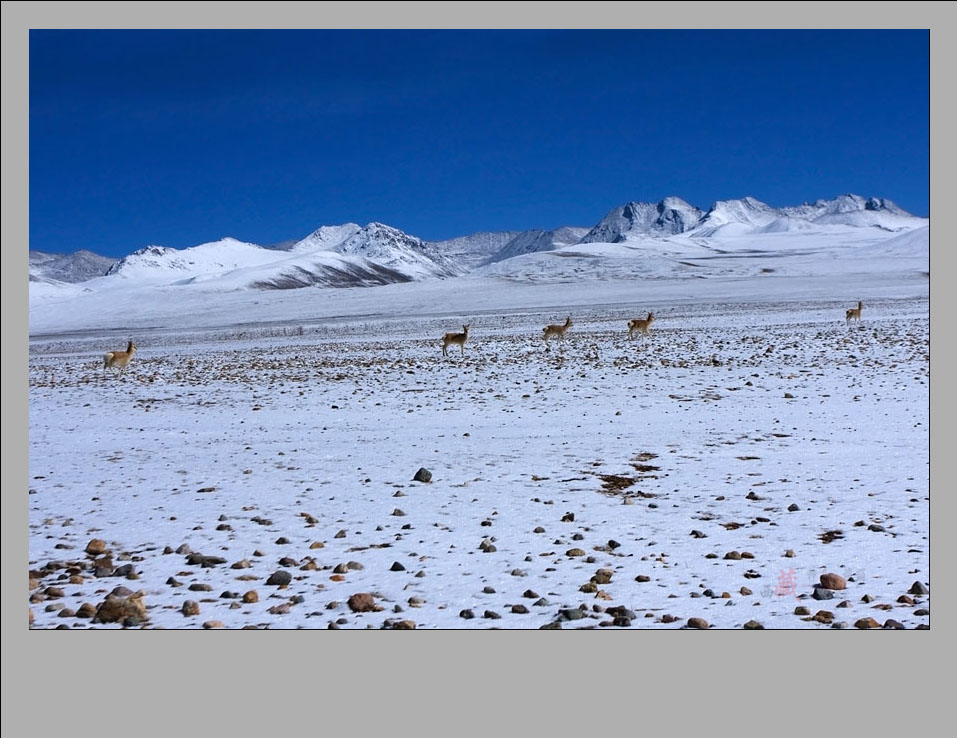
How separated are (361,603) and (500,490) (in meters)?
3.87

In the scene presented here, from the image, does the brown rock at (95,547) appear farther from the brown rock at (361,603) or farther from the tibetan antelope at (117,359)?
the tibetan antelope at (117,359)

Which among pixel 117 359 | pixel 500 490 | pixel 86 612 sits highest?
pixel 117 359

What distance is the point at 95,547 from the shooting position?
7.87m

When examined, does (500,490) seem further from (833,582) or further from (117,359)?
(117,359)

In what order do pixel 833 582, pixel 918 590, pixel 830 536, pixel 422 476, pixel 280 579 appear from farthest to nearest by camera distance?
pixel 422 476 → pixel 830 536 → pixel 280 579 → pixel 833 582 → pixel 918 590

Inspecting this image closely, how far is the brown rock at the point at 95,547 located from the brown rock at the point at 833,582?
21.6ft

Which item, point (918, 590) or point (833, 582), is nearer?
point (918, 590)

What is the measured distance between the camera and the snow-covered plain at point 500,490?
628 centimetres

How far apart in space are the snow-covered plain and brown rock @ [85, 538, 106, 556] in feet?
0.33

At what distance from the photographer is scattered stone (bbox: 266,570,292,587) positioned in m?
6.69

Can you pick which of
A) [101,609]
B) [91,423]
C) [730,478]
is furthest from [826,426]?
[91,423]

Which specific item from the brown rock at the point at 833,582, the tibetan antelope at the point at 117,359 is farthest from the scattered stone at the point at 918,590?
the tibetan antelope at the point at 117,359

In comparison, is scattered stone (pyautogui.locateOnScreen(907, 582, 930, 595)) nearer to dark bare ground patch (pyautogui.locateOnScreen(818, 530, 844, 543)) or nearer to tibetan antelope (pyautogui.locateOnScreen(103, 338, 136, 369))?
dark bare ground patch (pyautogui.locateOnScreen(818, 530, 844, 543))

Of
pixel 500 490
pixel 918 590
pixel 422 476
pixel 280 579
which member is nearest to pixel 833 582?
pixel 918 590
